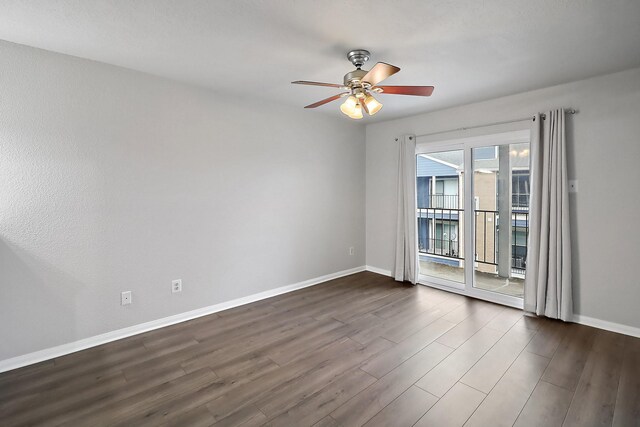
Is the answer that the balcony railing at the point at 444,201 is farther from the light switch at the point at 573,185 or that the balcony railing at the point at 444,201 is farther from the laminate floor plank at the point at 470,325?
the laminate floor plank at the point at 470,325

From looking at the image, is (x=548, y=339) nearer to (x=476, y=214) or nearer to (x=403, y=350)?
(x=403, y=350)

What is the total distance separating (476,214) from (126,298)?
4.10 meters

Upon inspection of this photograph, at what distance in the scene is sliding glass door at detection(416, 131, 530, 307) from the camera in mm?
3652

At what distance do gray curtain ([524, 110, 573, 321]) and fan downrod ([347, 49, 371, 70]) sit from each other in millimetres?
2127

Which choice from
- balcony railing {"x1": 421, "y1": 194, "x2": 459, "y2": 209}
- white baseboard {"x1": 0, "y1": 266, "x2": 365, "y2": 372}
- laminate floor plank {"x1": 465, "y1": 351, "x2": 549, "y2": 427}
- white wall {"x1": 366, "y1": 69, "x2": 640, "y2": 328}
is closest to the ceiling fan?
white wall {"x1": 366, "y1": 69, "x2": 640, "y2": 328}

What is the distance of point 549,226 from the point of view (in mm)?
3203

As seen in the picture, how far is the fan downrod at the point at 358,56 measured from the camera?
2.39 meters

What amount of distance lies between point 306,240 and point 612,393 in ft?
10.8

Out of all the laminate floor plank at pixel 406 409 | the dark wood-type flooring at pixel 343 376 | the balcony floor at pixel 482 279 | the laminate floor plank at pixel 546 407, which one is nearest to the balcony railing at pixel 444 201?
the balcony floor at pixel 482 279

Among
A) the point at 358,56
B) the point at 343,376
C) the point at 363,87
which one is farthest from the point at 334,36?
the point at 343,376

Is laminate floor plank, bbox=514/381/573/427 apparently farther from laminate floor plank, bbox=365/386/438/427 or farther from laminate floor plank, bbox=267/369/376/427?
laminate floor plank, bbox=267/369/376/427

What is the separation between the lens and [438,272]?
4555 millimetres

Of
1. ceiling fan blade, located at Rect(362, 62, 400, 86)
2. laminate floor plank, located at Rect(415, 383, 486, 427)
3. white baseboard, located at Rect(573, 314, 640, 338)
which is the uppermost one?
ceiling fan blade, located at Rect(362, 62, 400, 86)

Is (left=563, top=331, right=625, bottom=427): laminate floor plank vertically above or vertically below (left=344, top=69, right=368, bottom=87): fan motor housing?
below
